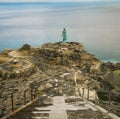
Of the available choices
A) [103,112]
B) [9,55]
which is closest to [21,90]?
[103,112]

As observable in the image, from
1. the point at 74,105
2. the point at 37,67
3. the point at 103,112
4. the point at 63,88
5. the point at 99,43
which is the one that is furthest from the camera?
the point at 99,43

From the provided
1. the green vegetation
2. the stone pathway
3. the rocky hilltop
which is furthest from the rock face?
the stone pathway

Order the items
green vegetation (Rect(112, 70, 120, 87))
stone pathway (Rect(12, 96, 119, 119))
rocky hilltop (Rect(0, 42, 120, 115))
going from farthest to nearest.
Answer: green vegetation (Rect(112, 70, 120, 87))
rocky hilltop (Rect(0, 42, 120, 115))
stone pathway (Rect(12, 96, 119, 119))

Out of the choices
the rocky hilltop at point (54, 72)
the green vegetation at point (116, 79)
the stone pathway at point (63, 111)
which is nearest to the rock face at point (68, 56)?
the rocky hilltop at point (54, 72)

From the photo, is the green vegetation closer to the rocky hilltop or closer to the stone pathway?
the rocky hilltop

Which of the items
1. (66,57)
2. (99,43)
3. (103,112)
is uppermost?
(99,43)

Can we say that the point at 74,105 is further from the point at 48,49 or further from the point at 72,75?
the point at 48,49

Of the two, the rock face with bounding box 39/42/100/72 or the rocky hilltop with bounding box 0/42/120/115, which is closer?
the rocky hilltop with bounding box 0/42/120/115

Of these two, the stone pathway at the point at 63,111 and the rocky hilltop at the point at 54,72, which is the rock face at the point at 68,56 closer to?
the rocky hilltop at the point at 54,72

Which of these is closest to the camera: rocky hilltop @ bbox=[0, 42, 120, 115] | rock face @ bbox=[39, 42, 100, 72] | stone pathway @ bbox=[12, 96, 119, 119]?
stone pathway @ bbox=[12, 96, 119, 119]
